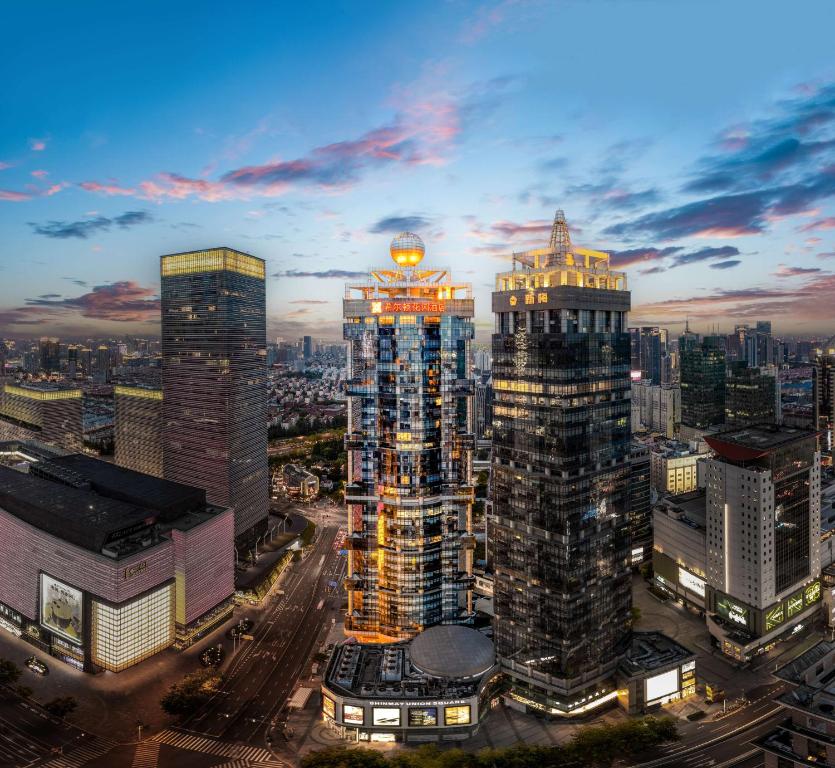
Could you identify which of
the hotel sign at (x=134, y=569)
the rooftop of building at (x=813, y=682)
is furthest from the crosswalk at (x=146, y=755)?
the rooftop of building at (x=813, y=682)

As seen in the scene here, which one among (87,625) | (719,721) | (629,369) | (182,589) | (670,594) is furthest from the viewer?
(670,594)

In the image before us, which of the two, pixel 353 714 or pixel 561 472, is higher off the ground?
pixel 561 472

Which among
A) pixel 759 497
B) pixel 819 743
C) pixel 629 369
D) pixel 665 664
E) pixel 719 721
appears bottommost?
pixel 719 721

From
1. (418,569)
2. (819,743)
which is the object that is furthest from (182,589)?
(819,743)

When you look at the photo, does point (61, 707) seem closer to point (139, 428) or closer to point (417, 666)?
point (417, 666)

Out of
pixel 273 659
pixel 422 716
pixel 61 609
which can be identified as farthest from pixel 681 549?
pixel 61 609

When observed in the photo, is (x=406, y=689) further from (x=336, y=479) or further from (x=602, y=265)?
(x=336, y=479)
